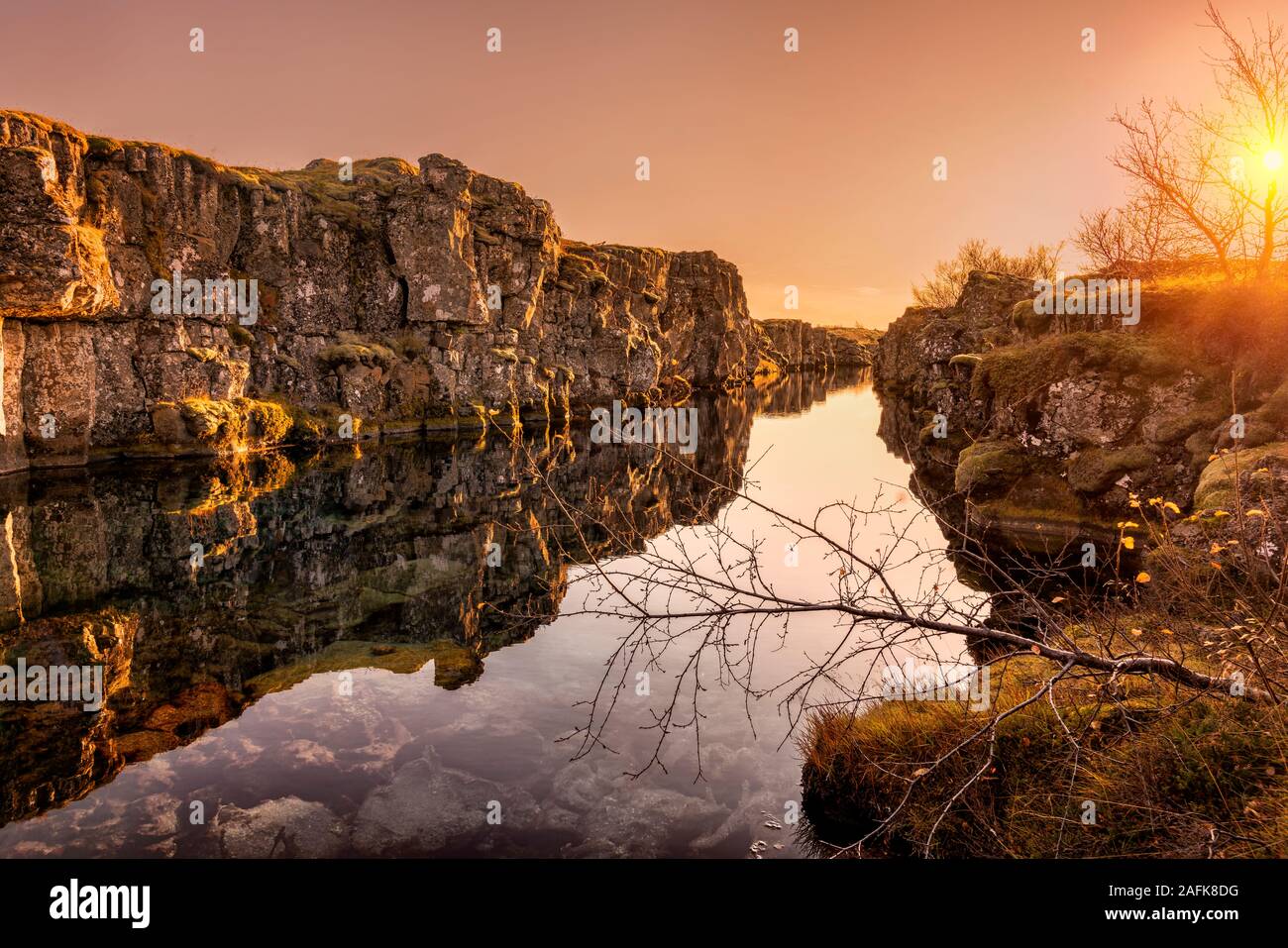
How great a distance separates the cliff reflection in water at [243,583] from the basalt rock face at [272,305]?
6.08 m

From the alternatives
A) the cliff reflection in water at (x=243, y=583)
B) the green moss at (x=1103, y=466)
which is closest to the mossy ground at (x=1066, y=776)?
the cliff reflection in water at (x=243, y=583)

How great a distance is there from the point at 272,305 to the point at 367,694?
5287cm

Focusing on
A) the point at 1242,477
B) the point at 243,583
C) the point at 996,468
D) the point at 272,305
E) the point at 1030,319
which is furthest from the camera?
the point at 272,305

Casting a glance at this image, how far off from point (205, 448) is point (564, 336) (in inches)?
1945

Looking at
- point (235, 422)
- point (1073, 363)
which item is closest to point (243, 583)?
point (1073, 363)

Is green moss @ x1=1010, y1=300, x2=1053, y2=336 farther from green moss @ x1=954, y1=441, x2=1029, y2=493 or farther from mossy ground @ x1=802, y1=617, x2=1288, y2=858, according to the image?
mossy ground @ x1=802, y1=617, x2=1288, y2=858

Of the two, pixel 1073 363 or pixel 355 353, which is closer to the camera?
pixel 1073 363

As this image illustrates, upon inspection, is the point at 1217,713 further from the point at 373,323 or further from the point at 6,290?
the point at 373,323

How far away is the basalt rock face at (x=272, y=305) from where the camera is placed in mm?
36031

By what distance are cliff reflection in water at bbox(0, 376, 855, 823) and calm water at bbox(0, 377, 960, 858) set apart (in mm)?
82

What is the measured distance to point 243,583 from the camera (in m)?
18.3

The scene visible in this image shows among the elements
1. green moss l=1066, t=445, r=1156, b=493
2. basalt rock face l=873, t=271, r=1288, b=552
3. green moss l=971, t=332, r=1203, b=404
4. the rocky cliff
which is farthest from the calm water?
green moss l=971, t=332, r=1203, b=404

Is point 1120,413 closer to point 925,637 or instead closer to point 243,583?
point 925,637

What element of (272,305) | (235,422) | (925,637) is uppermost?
(272,305)
